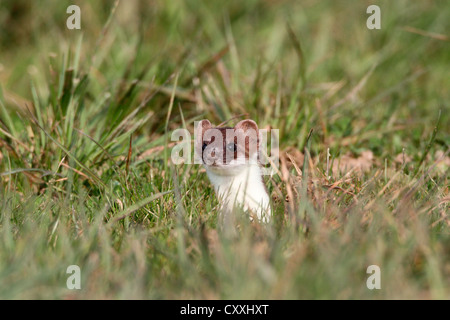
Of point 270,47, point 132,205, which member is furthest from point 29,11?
point 132,205

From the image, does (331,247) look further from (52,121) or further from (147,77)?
(147,77)

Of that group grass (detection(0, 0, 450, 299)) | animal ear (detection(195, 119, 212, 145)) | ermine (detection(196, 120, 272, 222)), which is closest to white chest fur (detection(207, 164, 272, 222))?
ermine (detection(196, 120, 272, 222))

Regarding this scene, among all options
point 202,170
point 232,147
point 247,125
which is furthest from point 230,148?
point 202,170

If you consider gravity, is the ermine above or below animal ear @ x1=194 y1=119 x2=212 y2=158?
below

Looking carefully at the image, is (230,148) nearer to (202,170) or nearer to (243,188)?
(243,188)

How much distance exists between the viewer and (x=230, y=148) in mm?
3086

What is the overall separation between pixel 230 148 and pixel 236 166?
106mm

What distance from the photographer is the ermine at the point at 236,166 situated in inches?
120

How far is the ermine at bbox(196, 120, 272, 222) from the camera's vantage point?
10.0ft

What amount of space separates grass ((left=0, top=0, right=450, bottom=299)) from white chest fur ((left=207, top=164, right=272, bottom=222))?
103 mm

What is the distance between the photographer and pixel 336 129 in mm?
4512

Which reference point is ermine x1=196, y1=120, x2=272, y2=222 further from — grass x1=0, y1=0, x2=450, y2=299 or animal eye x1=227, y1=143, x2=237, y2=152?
grass x1=0, y1=0, x2=450, y2=299

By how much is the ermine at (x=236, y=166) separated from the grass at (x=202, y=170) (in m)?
0.12

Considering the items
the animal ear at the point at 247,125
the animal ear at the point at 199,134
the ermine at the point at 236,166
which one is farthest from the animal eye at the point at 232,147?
the animal ear at the point at 199,134
